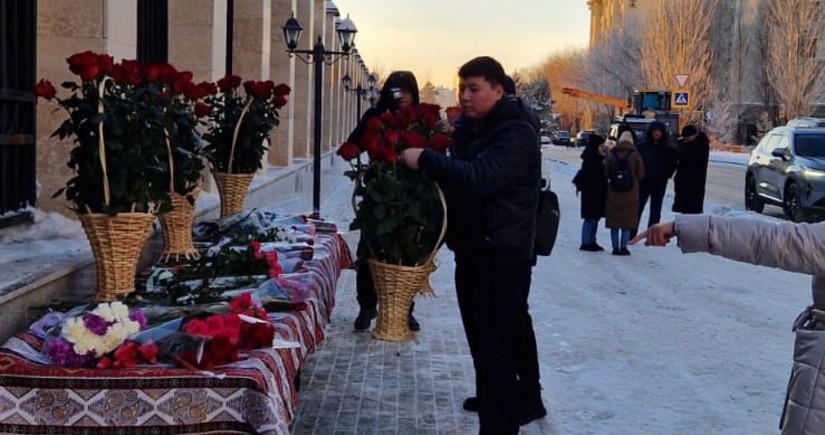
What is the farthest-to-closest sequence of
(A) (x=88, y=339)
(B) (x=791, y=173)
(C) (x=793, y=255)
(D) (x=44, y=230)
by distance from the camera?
(B) (x=791, y=173) → (D) (x=44, y=230) → (A) (x=88, y=339) → (C) (x=793, y=255)

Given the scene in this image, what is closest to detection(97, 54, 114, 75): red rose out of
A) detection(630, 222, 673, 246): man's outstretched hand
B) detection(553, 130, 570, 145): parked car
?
detection(630, 222, 673, 246): man's outstretched hand

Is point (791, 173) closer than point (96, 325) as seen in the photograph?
No

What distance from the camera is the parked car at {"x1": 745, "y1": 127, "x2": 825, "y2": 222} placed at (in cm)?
1614

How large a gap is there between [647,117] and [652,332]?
35337 millimetres

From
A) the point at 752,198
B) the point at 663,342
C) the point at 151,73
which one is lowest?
the point at 663,342

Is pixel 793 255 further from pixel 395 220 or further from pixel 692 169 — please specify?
pixel 692 169

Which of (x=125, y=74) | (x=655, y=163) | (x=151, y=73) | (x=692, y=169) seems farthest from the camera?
(x=692, y=169)

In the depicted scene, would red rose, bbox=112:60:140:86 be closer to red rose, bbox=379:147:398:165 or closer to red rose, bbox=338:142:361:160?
red rose, bbox=338:142:361:160

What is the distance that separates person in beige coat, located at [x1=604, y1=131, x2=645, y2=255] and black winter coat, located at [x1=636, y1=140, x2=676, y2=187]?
178 cm

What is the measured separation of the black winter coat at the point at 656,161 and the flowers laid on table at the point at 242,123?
8.68 metres

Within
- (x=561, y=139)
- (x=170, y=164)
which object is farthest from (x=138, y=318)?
(x=561, y=139)

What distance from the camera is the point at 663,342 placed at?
725 centimetres

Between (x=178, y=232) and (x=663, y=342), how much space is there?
13.2 ft

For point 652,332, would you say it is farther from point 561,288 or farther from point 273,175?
point 273,175
